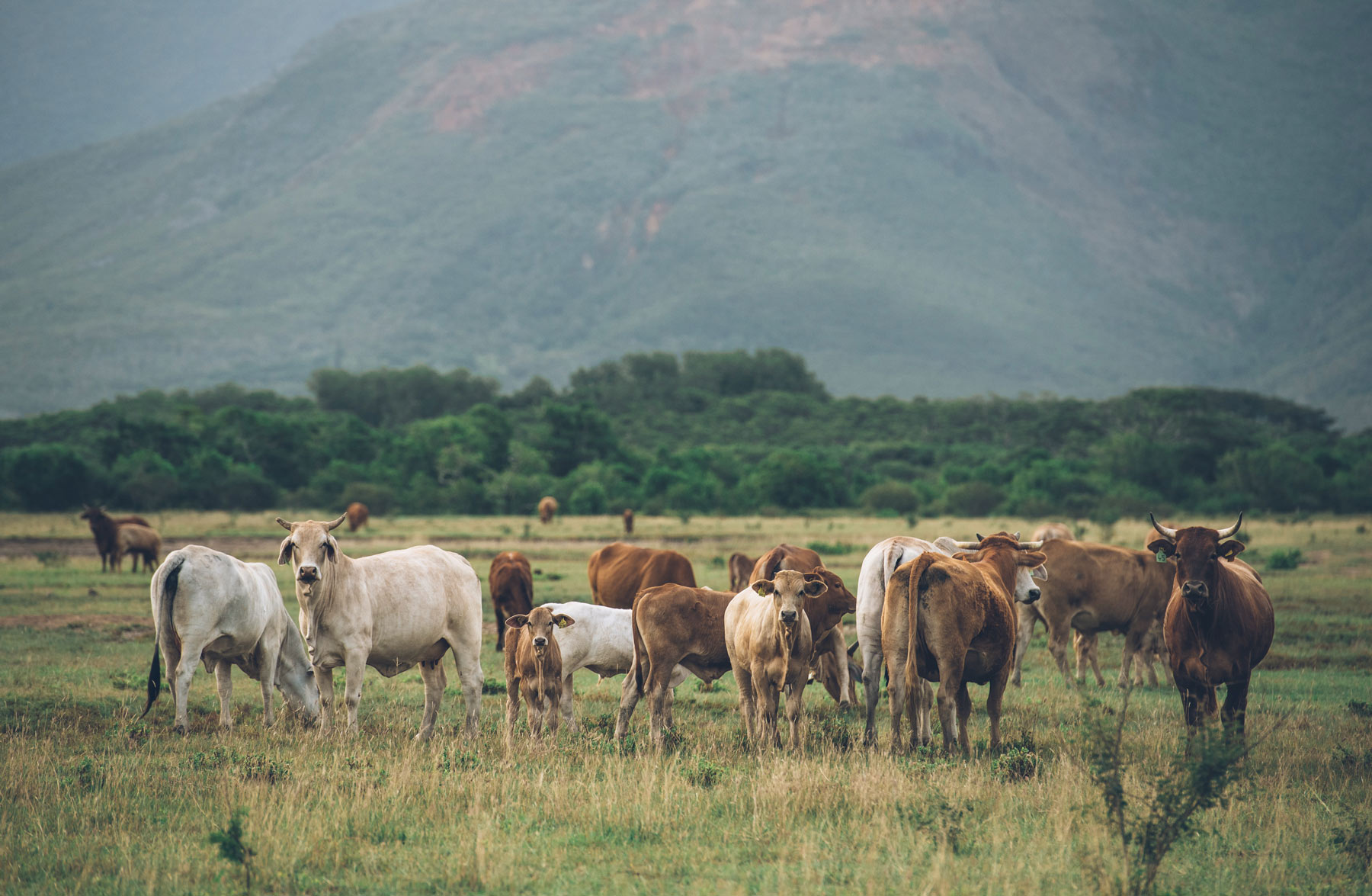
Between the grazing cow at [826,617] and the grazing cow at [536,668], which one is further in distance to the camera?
the grazing cow at [826,617]

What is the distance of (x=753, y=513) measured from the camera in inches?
2313

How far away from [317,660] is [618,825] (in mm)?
4727

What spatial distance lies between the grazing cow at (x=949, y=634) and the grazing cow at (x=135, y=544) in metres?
24.9

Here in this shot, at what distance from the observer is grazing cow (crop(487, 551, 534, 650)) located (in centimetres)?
1856

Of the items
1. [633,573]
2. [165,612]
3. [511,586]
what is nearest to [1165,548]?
[633,573]

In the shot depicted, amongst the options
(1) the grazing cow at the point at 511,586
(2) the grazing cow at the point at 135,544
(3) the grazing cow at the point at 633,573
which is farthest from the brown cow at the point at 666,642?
(2) the grazing cow at the point at 135,544

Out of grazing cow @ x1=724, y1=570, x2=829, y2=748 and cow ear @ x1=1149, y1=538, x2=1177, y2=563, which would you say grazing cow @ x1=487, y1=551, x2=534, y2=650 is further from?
cow ear @ x1=1149, y1=538, x2=1177, y2=563

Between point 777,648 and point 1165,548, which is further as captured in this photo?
point 1165,548

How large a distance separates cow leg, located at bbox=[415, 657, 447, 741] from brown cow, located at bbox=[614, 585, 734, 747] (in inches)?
74.4

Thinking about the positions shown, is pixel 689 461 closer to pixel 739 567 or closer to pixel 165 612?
pixel 739 567

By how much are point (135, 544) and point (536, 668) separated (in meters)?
22.4

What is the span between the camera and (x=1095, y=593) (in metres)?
15.8

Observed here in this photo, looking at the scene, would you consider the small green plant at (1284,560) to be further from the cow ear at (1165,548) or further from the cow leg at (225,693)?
the cow leg at (225,693)

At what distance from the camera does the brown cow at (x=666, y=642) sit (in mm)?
12305
